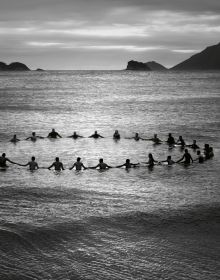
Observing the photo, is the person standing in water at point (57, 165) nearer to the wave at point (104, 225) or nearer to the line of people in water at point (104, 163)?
the line of people in water at point (104, 163)

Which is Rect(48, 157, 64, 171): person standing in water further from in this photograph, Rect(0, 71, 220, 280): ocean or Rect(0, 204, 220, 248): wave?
Rect(0, 204, 220, 248): wave

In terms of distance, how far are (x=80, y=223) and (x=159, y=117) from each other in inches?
2141

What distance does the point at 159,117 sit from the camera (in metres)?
73.4

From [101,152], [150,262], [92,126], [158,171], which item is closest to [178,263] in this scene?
[150,262]

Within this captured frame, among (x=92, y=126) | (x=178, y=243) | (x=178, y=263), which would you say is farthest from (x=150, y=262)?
(x=92, y=126)

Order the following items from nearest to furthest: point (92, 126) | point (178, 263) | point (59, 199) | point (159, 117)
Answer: point (178, 263), point (59, 199), point (92, 126), point (159, 117)

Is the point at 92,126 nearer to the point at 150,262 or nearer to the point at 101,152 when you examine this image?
the point at 101,152

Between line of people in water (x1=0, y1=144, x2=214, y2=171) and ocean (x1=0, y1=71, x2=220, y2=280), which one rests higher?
line of people in water (x1=0, y1=144, x2=214, y2=171)

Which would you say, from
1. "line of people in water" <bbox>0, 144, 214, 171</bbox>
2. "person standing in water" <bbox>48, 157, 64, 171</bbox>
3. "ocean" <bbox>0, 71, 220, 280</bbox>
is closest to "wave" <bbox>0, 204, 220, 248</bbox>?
"ocean" <bbox>0, 71, 220, 280</bbox>

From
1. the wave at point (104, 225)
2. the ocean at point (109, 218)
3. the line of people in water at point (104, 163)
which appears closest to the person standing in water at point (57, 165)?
the line of people in water at point (104, 163)

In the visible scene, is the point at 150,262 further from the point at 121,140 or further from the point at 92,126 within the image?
the point at 92,126

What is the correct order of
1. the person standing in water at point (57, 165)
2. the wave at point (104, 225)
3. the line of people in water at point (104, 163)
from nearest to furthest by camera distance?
the wave at point (104, 225) → the person standing in water at point (57, 165) → the line of people in water at point (104, 163)

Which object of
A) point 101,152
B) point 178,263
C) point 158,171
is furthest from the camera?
point 101,152

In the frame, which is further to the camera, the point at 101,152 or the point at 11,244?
the point at 101,152
